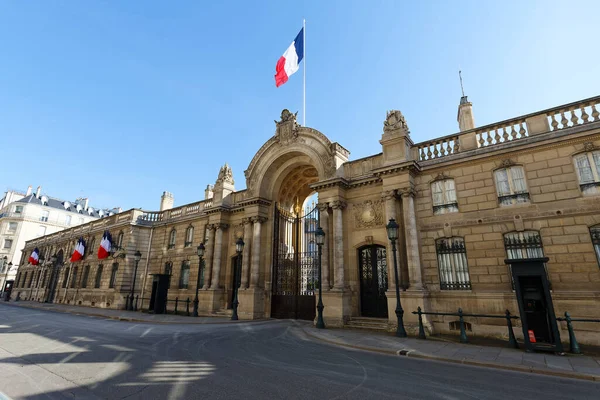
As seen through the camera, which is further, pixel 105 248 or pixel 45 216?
pixel 45 216

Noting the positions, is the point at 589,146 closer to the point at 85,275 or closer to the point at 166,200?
the point at 166,200

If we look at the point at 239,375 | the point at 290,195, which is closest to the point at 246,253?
the point at 290,195

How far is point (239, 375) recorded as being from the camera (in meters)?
6.67

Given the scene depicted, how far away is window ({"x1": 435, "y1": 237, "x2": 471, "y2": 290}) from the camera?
13.4 meters

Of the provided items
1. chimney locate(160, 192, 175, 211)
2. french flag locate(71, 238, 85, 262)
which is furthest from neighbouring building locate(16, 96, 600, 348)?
french flag locate(71, 238, 85, 262)

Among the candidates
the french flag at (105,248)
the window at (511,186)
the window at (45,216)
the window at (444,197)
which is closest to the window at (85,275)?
the french flag at (105,248)

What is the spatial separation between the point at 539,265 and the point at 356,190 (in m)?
9.83

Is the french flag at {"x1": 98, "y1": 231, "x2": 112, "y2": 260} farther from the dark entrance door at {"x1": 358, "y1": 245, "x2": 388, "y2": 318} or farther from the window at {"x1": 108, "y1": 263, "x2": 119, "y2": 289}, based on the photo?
the dark entrance door at {"x1": 358, "y1": 245, "x2": 388, "y2": 318}

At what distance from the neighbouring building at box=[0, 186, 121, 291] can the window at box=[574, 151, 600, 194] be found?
77.0 meters

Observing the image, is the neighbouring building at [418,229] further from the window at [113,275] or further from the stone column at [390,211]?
the window at [113,275]

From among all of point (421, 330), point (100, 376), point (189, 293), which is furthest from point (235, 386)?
point (189, 293)

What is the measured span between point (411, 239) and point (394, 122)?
6636 millimetres

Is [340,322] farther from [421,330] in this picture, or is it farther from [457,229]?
[457,229]

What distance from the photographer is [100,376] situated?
248 inches
